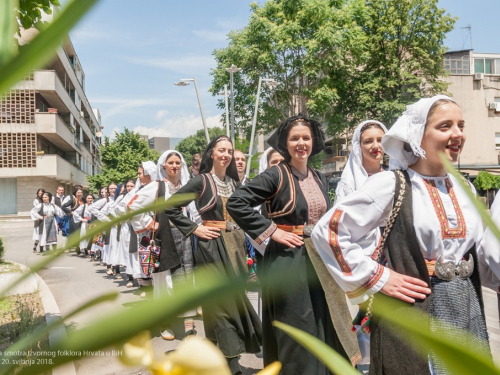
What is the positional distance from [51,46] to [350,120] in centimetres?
2795

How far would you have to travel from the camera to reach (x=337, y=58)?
24.8 metres

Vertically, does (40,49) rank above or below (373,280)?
above

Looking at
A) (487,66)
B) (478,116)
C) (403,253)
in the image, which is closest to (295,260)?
(403,253)

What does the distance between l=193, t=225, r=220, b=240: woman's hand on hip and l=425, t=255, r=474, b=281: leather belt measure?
2.65m

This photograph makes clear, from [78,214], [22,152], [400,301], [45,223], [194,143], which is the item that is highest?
[194,143]

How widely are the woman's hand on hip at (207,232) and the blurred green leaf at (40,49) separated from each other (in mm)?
4220

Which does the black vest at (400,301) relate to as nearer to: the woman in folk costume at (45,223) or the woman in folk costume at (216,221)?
the woman in folk costume at (216,221)

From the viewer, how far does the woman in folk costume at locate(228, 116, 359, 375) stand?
9.75ft

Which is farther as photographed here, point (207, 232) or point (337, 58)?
point (337, 58)

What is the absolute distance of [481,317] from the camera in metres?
2.12

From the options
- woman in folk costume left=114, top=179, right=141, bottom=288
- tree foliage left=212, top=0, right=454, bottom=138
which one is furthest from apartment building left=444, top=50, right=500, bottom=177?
woman in folk costume left=114, top=179, right=141, bottom=288

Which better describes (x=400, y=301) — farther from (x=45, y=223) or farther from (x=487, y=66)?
(x=487, y=66)

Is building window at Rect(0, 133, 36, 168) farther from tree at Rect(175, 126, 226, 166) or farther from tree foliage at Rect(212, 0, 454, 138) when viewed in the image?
tree at Rect(175, 126, 226, 166)

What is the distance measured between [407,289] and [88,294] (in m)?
2.44
